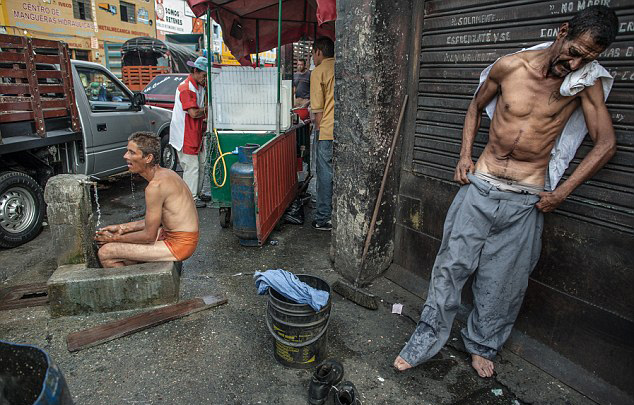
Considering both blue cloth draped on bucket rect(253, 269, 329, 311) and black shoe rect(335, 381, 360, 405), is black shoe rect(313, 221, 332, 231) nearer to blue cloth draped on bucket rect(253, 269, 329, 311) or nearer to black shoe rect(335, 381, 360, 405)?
blue cloth draped on bucket rect(253, 269, 329, 311)

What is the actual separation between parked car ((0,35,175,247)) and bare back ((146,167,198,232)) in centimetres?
247

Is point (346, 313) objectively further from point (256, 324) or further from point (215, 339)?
point (215, 339)

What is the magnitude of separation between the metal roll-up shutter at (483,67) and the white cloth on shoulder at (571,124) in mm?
109

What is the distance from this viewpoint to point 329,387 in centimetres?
255

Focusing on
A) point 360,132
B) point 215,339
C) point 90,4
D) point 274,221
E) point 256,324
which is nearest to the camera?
point 215,339

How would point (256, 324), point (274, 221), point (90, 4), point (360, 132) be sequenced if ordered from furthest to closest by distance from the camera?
1. point (90, 4)
2. point (274, 221)
3. point (360, 132)
4. point (256, 324)

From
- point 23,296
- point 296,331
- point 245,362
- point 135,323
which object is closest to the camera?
point 296,331

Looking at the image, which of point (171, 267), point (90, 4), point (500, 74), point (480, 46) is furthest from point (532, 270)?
point (90, 4)

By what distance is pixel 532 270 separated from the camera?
287cm

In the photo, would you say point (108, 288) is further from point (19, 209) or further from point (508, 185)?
point (508, 185)

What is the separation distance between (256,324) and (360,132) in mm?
1956

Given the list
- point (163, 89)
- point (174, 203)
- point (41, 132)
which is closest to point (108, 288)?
point (174, 203)

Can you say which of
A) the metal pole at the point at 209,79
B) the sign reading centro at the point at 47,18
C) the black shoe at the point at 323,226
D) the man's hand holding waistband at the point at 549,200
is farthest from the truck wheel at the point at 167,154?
the sign reading centro at the point at 47,18

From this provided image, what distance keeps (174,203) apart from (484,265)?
256 centimetres
